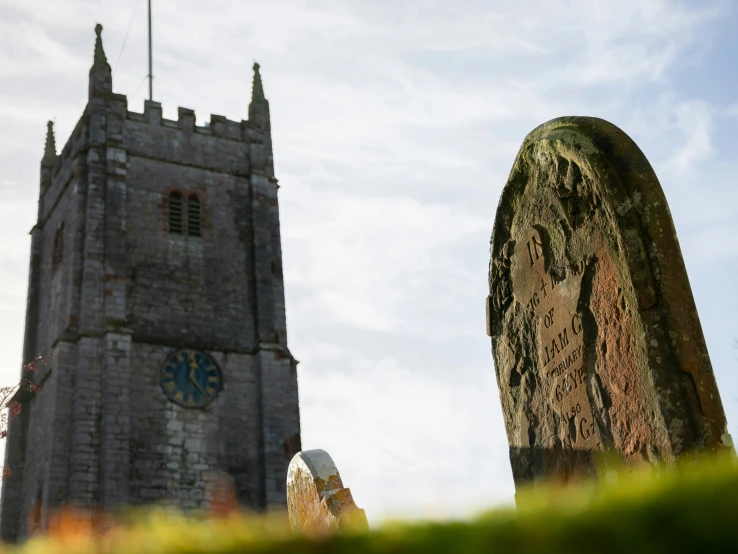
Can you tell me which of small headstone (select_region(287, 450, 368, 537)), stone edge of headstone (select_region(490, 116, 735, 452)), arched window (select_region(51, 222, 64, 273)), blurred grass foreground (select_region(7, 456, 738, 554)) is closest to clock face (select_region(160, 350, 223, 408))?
arched window (select_region(51, 222, 64, 273))

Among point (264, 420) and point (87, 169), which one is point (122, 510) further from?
point (87, 169)

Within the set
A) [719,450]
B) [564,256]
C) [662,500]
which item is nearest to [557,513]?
[662,500]

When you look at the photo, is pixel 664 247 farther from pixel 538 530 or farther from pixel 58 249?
pixel 58 249

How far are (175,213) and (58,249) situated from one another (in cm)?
340

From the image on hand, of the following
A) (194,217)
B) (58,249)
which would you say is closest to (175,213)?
(194,217)

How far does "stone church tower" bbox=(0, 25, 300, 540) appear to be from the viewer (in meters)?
23.1

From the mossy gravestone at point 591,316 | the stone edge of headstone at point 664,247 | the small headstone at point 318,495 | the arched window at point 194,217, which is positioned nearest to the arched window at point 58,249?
the arched window at point 194,217

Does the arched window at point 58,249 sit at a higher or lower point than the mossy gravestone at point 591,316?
higher

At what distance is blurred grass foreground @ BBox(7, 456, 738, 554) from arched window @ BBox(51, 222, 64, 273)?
2599 cm

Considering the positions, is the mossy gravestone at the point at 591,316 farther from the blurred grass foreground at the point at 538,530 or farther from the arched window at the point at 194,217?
the arched window at the point at 194,217

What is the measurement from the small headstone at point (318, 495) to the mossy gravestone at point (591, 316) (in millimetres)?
960

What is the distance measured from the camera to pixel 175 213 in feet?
86.9

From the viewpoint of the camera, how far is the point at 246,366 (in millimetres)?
25250

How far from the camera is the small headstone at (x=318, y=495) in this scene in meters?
5.07
